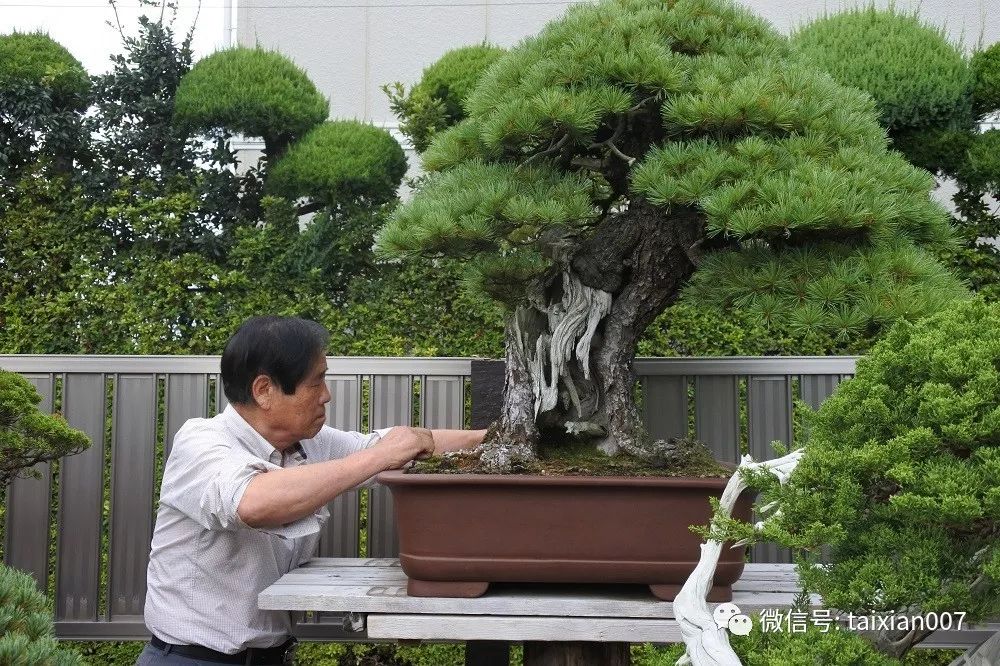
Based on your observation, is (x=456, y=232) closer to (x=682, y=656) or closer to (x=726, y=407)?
(x=682, y=656)

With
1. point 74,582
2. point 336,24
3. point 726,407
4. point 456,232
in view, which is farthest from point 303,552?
point 336,24

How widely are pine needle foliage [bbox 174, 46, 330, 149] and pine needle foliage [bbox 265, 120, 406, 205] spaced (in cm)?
9

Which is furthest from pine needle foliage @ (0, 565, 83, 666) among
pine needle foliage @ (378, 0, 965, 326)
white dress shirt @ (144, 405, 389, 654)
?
pine needle foliage @ (378, 0, 965, 326)

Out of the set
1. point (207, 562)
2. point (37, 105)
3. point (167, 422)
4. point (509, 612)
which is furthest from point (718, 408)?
point (37, 105)

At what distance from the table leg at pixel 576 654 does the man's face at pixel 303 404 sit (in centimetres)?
56

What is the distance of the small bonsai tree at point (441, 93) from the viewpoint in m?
3.30

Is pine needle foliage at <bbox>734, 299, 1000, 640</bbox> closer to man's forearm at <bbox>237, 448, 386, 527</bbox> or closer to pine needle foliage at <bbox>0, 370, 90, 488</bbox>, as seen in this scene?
man's forearm at <bbox>237, 448, 386, 527</bbox>

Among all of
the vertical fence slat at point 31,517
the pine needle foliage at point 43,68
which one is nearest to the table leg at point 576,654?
the vertical fence slat at point 31,517

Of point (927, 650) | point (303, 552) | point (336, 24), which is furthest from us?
point (336, 24)

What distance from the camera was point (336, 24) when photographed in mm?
4273

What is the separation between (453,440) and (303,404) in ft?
1.04

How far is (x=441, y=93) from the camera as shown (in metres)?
3.43

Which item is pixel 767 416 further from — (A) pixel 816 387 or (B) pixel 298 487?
(B) pixel 298 487

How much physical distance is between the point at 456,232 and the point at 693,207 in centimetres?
40
